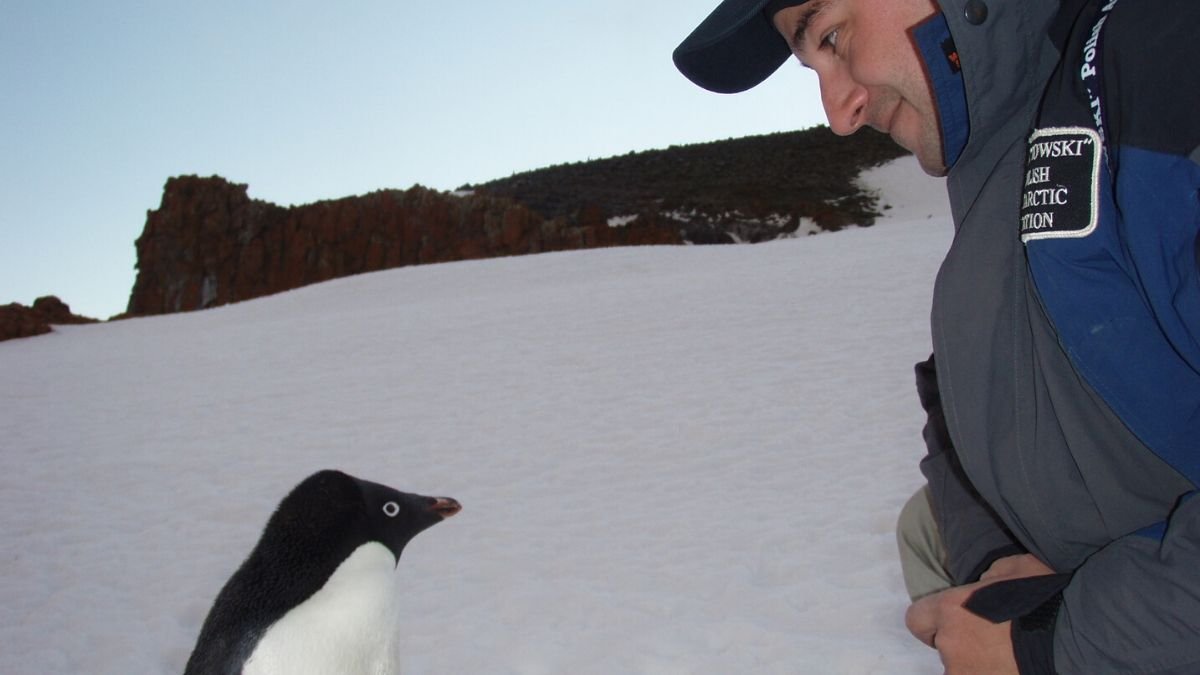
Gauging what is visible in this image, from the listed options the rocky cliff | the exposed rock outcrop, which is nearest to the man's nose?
the exposed rock outcrop

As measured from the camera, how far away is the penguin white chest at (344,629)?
2113mm

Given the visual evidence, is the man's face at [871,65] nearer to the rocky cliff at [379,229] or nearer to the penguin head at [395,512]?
the penguin head at [395,512]

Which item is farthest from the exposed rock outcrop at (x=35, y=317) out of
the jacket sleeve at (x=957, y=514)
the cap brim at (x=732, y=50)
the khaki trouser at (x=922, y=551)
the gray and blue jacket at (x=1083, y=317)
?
the gray and blue jacket at (x=1083, y=317)

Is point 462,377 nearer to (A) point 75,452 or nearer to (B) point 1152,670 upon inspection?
(A) point 75,452

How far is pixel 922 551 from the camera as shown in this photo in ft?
6.24

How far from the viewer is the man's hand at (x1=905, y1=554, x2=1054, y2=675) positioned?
133 centimetres

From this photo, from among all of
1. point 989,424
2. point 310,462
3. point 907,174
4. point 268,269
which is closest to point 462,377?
point 310,462

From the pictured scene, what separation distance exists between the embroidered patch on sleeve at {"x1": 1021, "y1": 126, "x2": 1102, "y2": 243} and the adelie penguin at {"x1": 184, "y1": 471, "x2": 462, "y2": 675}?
5.62 ft

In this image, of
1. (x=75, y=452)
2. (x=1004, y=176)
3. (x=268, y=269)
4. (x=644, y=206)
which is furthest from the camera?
(x=644, y=206)

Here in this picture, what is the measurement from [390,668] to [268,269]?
31227 millimetres

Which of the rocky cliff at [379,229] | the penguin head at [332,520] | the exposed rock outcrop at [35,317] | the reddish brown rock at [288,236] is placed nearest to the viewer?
the penguin head at [332,520]

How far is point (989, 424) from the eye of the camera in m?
1.39

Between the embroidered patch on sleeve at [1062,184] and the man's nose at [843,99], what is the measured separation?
376 millimetres

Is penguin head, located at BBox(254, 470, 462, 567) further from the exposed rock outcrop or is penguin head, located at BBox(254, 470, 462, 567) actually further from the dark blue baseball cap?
the exposed rock outcrop
